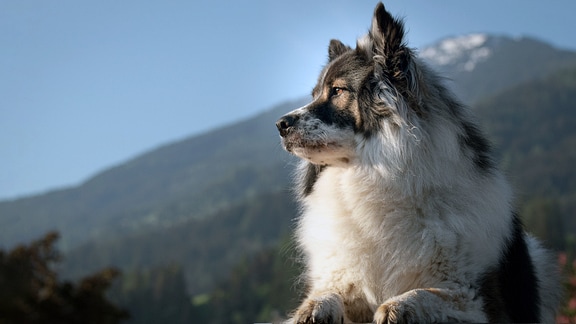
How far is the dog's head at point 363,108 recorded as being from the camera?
5250mm

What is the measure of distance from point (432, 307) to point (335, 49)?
3053 millimetres

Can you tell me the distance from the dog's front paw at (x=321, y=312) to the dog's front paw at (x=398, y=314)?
36cm

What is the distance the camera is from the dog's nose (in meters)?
5.40

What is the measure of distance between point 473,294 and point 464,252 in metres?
0.32

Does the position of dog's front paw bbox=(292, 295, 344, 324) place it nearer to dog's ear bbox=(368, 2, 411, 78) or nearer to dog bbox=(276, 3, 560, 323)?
dog bbox=(276, 3, 560, 323)

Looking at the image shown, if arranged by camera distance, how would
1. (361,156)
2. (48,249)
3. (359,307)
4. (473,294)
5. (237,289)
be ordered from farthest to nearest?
1. (237,289)
2. (48,249)
3. (361,156)
4. (359,307)
5. (473,294)

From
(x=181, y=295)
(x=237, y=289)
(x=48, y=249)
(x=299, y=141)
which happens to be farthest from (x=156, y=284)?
(x=299, y=141)

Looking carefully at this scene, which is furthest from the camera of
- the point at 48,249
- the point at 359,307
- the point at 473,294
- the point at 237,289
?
the point at 237,289

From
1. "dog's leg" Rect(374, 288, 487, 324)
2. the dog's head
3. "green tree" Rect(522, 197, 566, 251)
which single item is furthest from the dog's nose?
"green tree" Rect(522, 197, 566, 251)

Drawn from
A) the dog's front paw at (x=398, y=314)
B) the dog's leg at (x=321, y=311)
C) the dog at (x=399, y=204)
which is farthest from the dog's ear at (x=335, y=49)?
the dog's front paw at (x=398, y=314)

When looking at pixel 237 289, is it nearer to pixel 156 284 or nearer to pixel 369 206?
pixel 156 284

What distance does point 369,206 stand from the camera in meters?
5.05

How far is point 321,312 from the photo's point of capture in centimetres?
432

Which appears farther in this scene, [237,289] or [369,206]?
[237,289]
